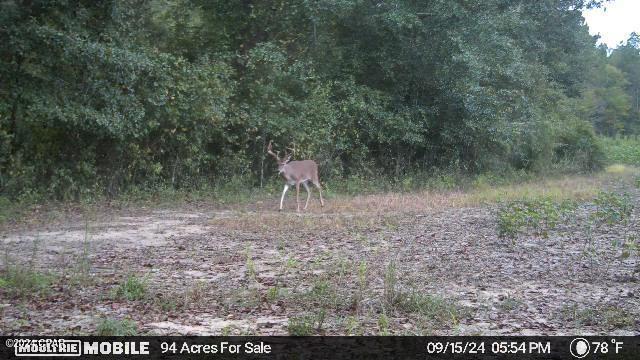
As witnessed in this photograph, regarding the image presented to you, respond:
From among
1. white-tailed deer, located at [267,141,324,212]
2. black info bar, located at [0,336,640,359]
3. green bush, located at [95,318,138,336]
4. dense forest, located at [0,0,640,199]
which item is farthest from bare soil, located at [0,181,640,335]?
dense forest, located at [0,0,640,199]

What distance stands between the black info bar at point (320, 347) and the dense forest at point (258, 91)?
34.7 ft

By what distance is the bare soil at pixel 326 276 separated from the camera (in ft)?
21.0

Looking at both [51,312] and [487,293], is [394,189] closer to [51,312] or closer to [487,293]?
[487,293]

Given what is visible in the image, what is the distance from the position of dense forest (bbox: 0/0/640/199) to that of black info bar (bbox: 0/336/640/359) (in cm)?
1057

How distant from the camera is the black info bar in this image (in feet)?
17.2

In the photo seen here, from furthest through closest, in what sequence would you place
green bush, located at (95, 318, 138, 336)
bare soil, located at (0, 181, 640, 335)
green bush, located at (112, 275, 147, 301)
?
1. green bush, located at (112, 275, 147, 301)
2. bare soil, located at (0, 181, 640, 335)
3. green bush, located at (95, 318, 138, 336)

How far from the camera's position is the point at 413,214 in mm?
14789

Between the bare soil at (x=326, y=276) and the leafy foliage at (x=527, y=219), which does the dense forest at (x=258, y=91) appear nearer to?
the bare soil at (x=326, y=276)

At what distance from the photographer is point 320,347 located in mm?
5586

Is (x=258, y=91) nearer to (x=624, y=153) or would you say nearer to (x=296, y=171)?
(x=296, y=171)

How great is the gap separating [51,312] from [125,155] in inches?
445

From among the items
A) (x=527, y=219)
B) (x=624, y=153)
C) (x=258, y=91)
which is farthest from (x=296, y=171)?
(x=624, y=153)

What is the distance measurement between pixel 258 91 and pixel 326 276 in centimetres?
1257

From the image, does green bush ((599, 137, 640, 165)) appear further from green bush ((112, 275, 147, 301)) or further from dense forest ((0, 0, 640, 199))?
green bush ((112, 275, 147, 301))
